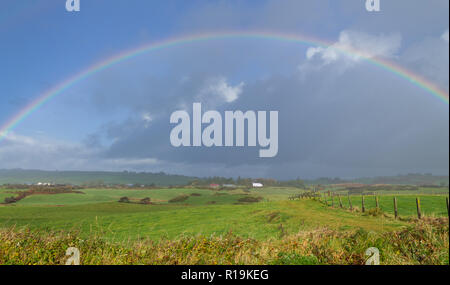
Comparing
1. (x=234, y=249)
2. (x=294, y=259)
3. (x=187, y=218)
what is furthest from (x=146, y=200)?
(x=294, y=259)

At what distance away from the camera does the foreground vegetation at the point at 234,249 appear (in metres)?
6.27

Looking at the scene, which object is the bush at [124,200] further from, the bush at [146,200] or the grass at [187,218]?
the bush at [146,200]

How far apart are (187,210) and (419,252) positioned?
23.3m

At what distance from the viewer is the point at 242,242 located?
7.18 meters

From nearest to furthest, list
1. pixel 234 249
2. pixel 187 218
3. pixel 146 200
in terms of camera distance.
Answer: pixel 234 249, pixel 146 200, pixel 187 218

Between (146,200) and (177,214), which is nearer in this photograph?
(146,200)

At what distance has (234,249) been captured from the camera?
6.92 m

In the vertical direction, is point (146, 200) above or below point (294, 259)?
below

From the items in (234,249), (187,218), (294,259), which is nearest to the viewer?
(294,259)

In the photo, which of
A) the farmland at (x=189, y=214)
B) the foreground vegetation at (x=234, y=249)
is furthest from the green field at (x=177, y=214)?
the foreground vegetation at (x=234, y=249)

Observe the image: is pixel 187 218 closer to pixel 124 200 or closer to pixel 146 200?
pixel 146 200
